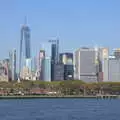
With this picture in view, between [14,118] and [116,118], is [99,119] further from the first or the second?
[14,118]

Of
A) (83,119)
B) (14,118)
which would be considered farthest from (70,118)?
(14,118)

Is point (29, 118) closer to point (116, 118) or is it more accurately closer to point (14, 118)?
point (14, 118)

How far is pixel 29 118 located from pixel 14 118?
2.53m

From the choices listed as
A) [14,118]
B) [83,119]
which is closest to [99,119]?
[83,119]

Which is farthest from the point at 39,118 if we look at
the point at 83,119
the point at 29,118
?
the point at 83,119

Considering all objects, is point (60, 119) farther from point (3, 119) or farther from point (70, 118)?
point (3, 119)

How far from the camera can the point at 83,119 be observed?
273 feet

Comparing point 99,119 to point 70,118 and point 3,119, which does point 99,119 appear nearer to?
point 70,118

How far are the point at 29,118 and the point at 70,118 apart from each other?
660 centimetres

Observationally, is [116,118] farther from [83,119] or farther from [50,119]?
[50,119]

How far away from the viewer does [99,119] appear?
271ft

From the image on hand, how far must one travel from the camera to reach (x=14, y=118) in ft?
278

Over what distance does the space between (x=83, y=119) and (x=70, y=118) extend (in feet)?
8.51

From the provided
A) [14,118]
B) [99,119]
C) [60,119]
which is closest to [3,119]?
[14,118]
